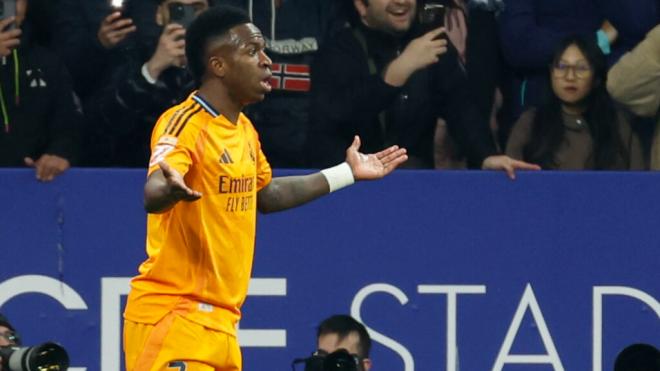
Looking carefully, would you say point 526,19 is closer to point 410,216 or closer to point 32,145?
point 410,216

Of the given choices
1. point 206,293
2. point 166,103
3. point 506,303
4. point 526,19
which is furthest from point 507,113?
point 206,293

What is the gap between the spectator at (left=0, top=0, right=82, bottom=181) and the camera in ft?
28.5

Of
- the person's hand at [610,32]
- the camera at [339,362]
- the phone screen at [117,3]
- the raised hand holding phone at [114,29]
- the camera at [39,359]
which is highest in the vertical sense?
the phone screen at [117,3]

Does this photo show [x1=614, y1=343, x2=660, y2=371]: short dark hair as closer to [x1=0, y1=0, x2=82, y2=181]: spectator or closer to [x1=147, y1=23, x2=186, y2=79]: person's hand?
[x1=147, y1=23, x2=186, y2=79]: person's hand

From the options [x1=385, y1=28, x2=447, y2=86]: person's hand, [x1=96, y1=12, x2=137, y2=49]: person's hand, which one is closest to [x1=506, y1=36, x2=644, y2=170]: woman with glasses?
[x1=385, y1=28, x2=447, y2=86]: person's hand

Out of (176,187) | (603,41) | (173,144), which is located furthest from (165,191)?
(603,41)

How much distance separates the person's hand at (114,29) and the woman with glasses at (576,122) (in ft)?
6.25

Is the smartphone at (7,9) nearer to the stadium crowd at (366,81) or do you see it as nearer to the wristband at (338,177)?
the stadium crowd at (366,81)

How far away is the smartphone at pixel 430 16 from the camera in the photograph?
9.03 meters

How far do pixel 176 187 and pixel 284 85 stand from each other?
317 centimetres

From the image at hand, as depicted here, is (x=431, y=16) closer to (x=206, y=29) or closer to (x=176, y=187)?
(x=206, y=29)

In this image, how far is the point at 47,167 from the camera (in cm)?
849

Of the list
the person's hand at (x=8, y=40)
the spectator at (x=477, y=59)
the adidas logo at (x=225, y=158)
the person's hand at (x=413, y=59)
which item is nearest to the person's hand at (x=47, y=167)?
the person's hand at (x=8, y=40)

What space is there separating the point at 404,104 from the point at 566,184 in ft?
2.80
